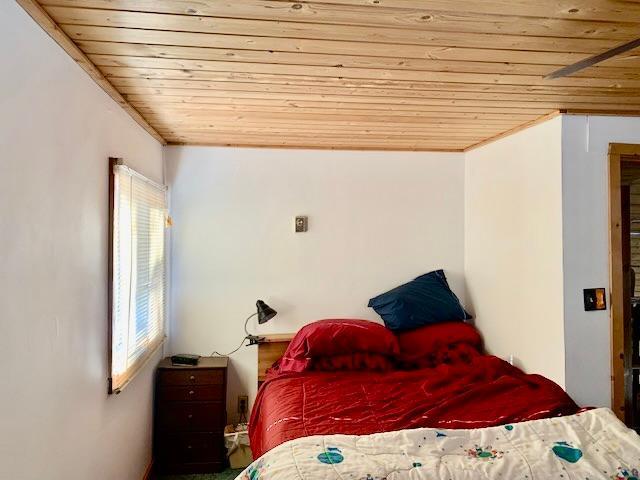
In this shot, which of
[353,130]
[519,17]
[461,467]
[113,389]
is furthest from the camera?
[353,130]

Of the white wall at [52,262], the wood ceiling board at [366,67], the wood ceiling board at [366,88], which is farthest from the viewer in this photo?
the wood ceiling board at [366,88]

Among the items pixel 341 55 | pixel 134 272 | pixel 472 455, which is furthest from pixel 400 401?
pixel 341 55

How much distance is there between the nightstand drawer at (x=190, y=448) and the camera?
2.87m

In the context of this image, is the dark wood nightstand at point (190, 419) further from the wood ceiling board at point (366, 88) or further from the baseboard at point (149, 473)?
the wood ceiling board at point (366, 88)

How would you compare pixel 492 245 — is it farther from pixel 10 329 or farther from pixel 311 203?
pixel 10 329

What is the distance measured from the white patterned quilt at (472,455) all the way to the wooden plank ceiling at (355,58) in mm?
1504

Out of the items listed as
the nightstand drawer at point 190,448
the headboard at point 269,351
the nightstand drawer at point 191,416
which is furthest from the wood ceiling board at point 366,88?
the nightstand drawer at point 190,448

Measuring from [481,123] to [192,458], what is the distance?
2.92m

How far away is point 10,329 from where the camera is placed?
3.97ft

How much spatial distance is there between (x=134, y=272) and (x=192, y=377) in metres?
0.97

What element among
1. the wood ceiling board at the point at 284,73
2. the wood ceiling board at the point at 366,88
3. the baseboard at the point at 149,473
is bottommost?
the baseboard at the point at 149,473

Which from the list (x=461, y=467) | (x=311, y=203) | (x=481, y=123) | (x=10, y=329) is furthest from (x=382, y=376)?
(x=10, y=329)

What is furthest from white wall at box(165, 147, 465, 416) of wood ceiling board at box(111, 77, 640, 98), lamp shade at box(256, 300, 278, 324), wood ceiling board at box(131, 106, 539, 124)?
wood ceiling board at box(111, 77, 640, 98)

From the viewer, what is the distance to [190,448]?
9.49 feet
